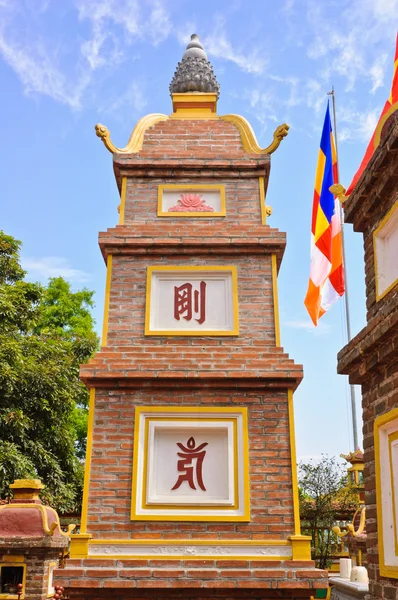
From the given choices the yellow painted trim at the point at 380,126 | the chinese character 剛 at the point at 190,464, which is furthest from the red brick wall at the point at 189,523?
the yellow painted trim at the point at 380,126

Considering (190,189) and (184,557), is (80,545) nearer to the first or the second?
(184,557)

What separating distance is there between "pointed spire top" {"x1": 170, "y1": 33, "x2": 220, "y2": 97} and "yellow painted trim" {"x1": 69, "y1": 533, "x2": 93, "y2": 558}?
6.72m

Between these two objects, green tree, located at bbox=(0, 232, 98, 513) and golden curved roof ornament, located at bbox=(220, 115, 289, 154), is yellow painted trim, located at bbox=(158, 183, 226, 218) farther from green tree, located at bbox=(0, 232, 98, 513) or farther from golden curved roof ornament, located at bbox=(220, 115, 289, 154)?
green tree, located at bbox=(0, 232, 98, 513)

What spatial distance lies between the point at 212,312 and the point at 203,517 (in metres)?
2.40

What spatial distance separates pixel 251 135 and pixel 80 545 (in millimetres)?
5815

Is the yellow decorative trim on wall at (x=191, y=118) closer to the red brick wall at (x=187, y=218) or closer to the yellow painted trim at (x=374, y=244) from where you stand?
the red brick wall at (x=187, y=218)

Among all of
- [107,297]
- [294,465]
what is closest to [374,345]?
[294,465]

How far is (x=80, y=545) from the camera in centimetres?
632

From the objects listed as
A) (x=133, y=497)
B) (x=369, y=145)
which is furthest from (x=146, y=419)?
(x=369, y=145)

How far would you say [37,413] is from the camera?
15547mm

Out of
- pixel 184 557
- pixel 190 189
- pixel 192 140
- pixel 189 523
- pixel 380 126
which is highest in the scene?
pixel 192 140

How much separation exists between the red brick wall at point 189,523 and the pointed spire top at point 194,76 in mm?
5175

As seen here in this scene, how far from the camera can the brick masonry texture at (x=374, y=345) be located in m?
4.24

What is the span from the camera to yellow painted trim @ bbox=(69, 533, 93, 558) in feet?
20.6
